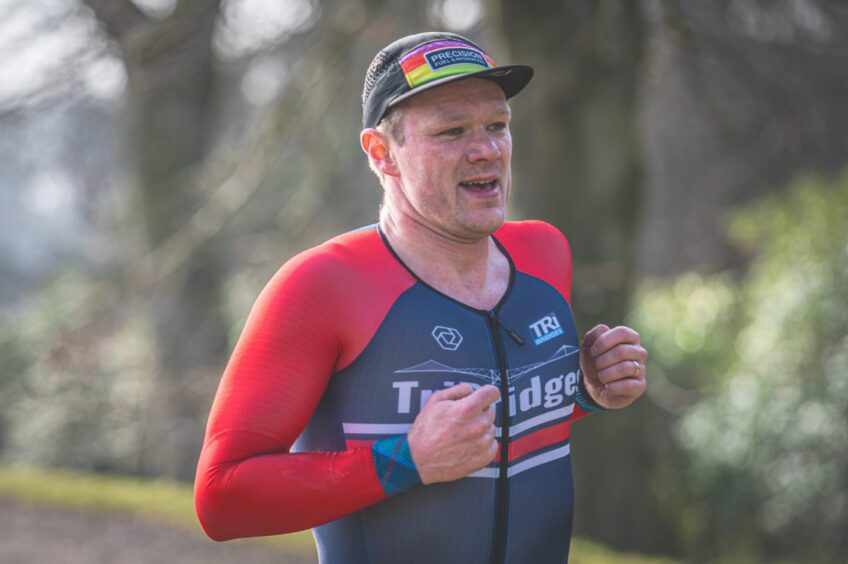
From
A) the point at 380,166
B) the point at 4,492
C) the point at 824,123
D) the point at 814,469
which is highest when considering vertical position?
the point at 824,123

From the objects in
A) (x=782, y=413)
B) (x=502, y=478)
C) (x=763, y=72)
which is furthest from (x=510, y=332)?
(x=763, y=72)

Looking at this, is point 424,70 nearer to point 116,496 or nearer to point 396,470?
point 396,470

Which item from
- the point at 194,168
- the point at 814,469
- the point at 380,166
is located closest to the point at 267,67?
the point at 194,168

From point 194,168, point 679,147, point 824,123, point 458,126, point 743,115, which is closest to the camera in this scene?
point 458,126

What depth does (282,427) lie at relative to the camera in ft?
7.23

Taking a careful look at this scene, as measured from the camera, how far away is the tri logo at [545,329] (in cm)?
249

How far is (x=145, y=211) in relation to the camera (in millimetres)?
10469

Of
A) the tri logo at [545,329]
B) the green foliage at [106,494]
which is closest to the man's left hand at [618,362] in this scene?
the tri logo at [545,329]

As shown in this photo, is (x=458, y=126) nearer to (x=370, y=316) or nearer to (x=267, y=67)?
(x=370, y=316)

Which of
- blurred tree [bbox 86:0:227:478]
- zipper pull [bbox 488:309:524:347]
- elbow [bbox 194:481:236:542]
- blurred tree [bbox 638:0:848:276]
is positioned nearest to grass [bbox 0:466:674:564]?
blurred tree [bbox 86:0:227:478]

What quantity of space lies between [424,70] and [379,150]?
0.26 meters

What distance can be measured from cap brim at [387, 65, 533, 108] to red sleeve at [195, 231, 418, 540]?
1.59 ft

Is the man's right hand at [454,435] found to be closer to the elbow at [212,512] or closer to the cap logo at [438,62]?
the elbow at [212,512]

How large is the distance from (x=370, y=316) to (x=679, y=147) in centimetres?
1304
